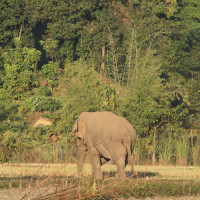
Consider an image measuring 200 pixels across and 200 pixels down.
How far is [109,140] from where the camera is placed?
1513 centimetres

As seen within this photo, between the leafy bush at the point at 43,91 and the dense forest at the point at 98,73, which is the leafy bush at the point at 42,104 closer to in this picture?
the dense forest at the point at 98,73

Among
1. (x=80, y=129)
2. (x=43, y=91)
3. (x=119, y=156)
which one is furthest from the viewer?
(x=43, y=91)

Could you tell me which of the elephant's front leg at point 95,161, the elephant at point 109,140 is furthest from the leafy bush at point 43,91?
the elephant's front leg at point 95,161

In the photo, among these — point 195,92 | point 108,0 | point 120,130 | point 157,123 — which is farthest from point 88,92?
point 108,0

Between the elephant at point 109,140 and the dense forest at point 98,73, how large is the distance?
6.64 metres

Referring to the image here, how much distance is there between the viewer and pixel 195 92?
4456 centimetres

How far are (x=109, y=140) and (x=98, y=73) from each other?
1755 centimetres

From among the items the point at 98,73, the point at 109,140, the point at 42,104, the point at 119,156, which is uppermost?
the point at 98,73

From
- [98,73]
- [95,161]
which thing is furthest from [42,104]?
[95,161]

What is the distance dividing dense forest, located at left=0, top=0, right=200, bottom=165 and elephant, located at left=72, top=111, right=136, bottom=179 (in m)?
6.64

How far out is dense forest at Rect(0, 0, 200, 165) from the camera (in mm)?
25064

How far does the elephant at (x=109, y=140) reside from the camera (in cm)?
1501

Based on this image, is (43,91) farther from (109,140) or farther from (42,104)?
(109,140)

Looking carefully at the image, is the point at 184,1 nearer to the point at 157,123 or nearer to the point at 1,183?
the point at 157,123
